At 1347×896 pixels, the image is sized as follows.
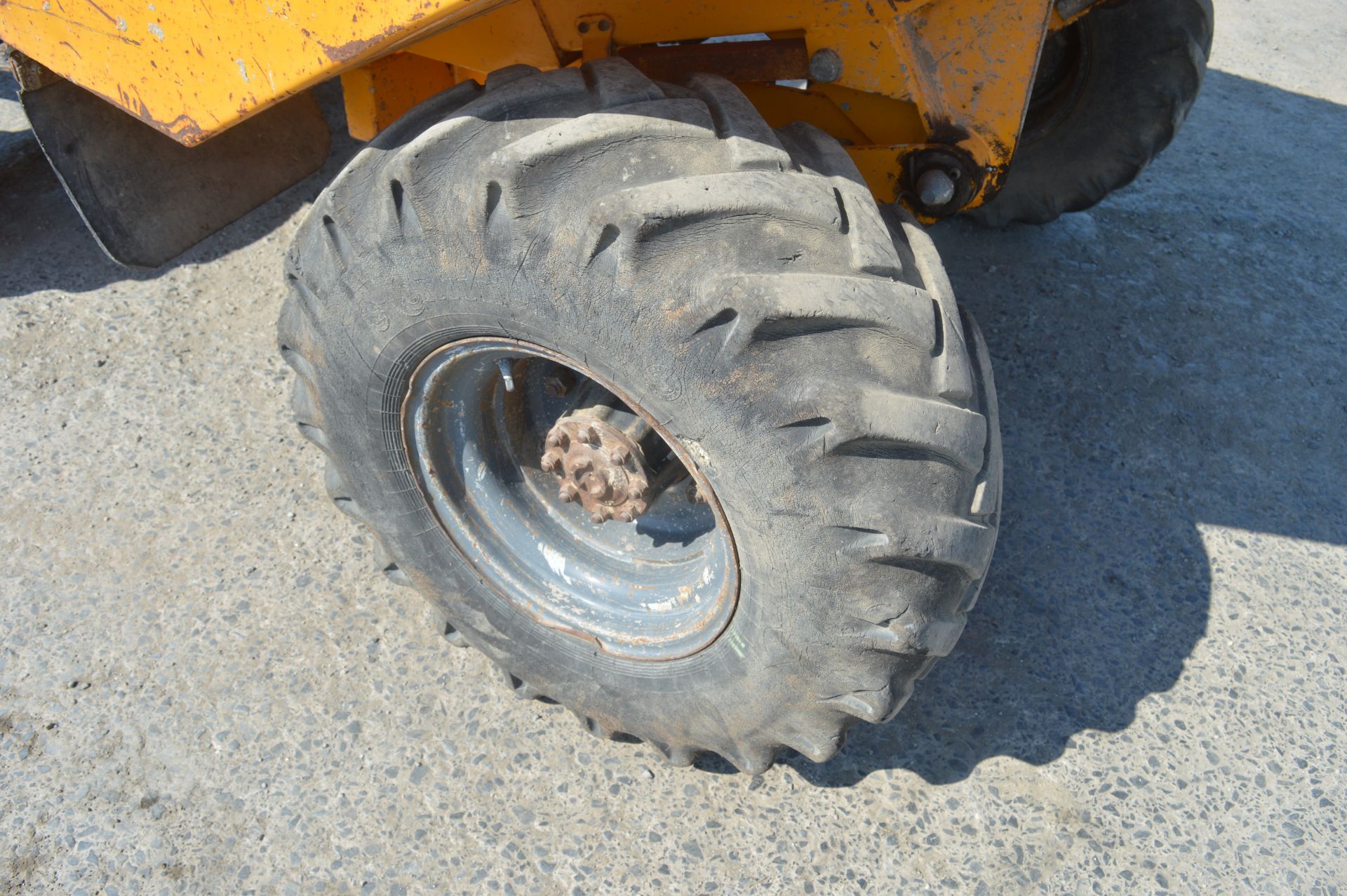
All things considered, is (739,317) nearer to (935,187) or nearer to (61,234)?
(935,187)

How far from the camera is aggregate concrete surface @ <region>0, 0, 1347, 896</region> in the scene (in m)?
1.92

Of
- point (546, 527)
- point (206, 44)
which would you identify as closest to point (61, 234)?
point (206, 44)

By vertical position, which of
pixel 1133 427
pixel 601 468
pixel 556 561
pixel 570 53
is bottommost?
pixel 1133 427

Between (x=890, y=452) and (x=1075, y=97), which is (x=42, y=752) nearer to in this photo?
(x=890, y=452)

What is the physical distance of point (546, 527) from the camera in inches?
82.1

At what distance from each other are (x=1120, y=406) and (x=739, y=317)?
80.7 inches

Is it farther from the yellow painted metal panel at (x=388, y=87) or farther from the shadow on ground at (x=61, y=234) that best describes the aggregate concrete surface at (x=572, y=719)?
the yellow painted metal panel at (x=388, y=87)

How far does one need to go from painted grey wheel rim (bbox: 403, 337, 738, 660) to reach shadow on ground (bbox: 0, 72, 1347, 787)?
0.45 m

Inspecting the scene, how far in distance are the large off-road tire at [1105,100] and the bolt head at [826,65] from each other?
120 centimetres

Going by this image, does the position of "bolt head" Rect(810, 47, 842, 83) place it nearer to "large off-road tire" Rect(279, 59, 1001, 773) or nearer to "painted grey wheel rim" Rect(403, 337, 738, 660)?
"large off-road tire" Rect(279, 59, 1001, 773)

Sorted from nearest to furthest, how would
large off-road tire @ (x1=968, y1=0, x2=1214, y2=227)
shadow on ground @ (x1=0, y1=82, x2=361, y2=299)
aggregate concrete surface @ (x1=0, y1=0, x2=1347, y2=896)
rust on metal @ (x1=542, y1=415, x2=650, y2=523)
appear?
rust on metal @ (x1=542, y1=415, x2=650, y2=523) → aggregate concrete surface @ (x1=0, y1=0, x2=1347, y2=896) → large off-road tire @ (x1=968, y1=0, x2=1214, y2=227) → shadow on ground @ (x1=0, y1=82, x2=361, y2=299)

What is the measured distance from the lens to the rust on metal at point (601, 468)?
5.87ft

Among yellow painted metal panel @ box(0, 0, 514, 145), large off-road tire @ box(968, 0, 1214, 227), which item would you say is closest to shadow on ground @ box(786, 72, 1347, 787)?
large off-road tire @ box(968, 0, 1214, 227)

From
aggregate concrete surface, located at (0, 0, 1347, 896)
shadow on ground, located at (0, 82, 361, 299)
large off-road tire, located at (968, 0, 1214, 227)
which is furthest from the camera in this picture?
shadow on ground, located at (0, 82, 361, 299)
